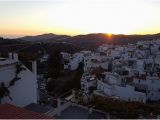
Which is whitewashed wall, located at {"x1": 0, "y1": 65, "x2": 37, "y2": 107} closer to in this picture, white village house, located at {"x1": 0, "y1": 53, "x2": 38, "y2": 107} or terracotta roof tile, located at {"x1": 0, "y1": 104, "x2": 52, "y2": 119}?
white village house, located at {"x1": 0, "y1": 53, "x2": 38, "y2": 107}

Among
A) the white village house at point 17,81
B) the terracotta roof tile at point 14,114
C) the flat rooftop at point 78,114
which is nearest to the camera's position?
the terracotta roof tile at point 14,114

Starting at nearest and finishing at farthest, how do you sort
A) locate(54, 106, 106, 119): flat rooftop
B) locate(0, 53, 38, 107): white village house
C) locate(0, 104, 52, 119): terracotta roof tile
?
1. locate(0, 104, 52, 119): terracotta roof tile
2. locate(0, 53, 38, 107): white village house
3. locate(54, 106, 106, 119): flat rooftop

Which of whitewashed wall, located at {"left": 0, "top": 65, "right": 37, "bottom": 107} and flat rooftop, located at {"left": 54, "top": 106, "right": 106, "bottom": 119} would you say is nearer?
whitewashed wall, located at {"left": 0, "top": 65, "right": 37, "bottom": 107}

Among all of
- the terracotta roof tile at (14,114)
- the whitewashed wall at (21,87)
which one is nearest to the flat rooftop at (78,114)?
the whitewashed wall at (21,87)

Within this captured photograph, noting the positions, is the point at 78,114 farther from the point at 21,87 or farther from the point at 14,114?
the point at 14,114

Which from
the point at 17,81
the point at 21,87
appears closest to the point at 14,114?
the point at 17,81

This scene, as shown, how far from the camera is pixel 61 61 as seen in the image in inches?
1411

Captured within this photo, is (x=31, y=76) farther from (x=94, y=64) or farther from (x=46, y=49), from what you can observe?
(x=46, y=49)

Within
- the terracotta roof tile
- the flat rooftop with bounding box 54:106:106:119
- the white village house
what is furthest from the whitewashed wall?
the terracotta roof tile

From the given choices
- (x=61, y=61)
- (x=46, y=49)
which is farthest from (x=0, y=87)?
(x=46, y=49)

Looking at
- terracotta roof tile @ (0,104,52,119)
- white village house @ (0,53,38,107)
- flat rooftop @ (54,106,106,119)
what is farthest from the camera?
flat rooftop @ (54,106,106,119)

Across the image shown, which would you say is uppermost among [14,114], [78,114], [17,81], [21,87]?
[14,114]

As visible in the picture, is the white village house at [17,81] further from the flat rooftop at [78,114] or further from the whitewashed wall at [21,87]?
the flat rooftop at [78,114]

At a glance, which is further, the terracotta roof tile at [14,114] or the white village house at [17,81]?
the white village house at [17,81]
